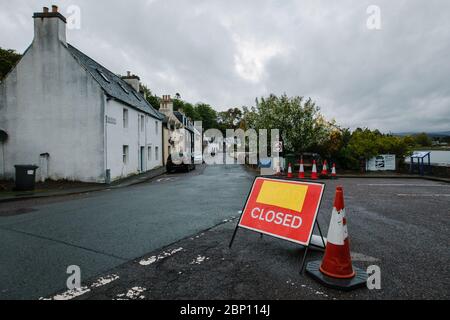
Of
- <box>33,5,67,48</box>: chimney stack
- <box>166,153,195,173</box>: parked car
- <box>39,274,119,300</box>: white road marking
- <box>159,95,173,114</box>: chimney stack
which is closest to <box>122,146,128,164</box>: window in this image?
<box>166,153,195,173</box>: parked car

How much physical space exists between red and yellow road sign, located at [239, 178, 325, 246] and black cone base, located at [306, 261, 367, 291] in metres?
0.39

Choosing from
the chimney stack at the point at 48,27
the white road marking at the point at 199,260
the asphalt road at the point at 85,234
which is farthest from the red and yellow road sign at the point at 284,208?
the chimney stack at the point at 48,27

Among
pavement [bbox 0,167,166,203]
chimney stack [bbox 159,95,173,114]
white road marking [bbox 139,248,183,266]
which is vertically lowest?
white road marking [bbox 139,248,183,266]

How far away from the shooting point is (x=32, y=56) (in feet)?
50.0

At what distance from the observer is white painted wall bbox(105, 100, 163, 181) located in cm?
1622

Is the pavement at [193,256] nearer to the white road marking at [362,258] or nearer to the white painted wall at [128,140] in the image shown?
the white road marking at [362,258]

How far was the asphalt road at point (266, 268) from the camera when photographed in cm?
296

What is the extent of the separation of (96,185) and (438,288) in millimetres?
14980

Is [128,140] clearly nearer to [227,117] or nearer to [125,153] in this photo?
[125,153]

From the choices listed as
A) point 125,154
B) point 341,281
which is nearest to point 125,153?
point 125,154

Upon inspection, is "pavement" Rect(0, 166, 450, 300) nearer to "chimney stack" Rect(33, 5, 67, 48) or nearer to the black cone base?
the black cone base

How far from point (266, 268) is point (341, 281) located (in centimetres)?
94
